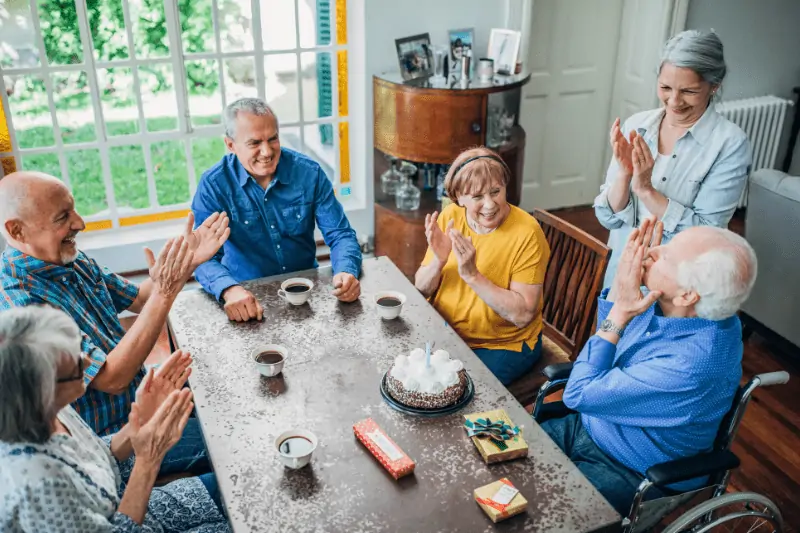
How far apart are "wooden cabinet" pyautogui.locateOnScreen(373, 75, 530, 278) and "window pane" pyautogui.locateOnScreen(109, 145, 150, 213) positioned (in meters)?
1.35

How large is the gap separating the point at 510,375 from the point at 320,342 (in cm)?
70

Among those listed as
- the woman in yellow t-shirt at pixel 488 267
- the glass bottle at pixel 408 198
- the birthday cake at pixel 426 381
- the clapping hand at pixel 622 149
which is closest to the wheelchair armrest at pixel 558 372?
the woman in yellow t-shirt at pixel 488 267

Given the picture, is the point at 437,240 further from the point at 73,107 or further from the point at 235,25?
the point at 73,107

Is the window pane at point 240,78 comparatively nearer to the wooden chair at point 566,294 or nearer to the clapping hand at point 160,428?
the wooden chair at point 566,294

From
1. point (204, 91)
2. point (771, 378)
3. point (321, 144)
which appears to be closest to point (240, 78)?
point (204, 91)

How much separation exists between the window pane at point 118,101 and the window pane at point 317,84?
3.14ft

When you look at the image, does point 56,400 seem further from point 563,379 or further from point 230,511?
point 563,379

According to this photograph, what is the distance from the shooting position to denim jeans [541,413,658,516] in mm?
1845

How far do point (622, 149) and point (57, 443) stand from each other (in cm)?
193

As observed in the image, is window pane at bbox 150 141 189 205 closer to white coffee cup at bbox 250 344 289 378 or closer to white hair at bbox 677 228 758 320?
white coffee cup at bbox 250 344 289 378

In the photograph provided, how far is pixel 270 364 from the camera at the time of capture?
1.93 meters

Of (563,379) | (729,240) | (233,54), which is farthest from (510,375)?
(233,54)

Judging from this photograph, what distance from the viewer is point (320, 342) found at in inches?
83.4

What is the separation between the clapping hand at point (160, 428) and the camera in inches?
62.5
